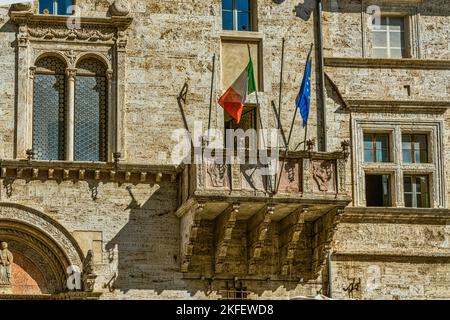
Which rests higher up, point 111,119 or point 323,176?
point 111,119

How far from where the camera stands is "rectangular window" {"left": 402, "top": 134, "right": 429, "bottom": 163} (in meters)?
20.2

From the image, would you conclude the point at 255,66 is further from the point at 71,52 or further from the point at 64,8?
the point at 64,8

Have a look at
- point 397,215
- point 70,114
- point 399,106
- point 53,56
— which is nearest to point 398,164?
point 397,215

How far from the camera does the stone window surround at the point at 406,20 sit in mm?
20500

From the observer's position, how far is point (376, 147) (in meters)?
20.1

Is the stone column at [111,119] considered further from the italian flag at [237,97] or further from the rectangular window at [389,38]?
the rectangular window at [389,38]

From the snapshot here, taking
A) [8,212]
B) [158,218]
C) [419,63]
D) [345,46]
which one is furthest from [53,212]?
[419,63]

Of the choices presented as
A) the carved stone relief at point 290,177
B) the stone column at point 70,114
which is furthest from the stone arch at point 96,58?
the carved stone relief at point 290,177

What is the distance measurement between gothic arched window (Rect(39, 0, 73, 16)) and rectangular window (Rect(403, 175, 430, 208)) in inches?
306

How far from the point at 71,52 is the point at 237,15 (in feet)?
12.0

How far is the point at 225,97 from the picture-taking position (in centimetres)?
1861

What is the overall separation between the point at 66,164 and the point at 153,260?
2.49 meters

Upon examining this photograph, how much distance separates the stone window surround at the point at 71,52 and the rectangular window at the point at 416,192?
598cm

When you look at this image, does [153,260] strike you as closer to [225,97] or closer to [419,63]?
[225,97]
